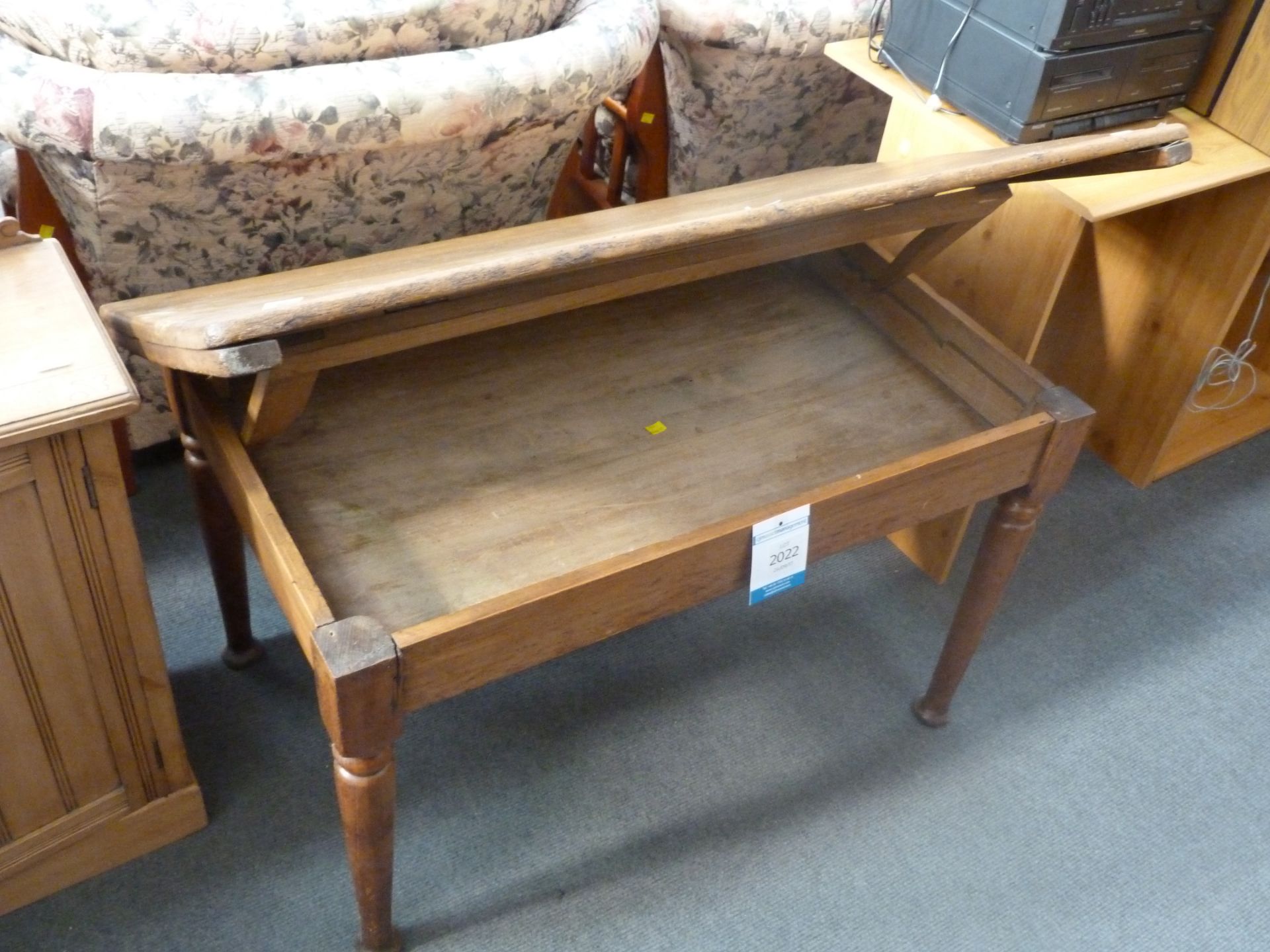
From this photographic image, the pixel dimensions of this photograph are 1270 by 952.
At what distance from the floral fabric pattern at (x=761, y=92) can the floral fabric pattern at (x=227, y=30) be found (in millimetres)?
533

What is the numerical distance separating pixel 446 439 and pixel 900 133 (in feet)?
2.75

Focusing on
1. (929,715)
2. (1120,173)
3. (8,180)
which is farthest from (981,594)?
(8,180)

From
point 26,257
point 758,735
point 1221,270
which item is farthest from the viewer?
point 1221,270

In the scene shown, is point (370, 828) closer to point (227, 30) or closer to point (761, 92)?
point (227, 30)

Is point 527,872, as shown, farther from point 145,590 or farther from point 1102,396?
point 1102,396

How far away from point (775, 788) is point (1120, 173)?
35.9 inches

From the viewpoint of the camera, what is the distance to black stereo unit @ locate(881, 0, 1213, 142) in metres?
1.41

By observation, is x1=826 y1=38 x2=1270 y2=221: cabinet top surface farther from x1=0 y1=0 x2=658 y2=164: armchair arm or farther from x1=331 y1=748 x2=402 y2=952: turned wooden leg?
x1=331 y1=748 x2=402 y2=952: turned wooden leg

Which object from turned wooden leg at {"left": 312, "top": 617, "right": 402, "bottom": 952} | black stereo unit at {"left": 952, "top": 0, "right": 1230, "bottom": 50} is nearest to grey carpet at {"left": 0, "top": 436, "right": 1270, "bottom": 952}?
turned wooden leg at {"left": 312, "top": 617, "right": 402, "bottom": 952}

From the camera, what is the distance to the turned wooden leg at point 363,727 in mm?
922

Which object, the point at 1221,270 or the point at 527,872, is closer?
the point at 527,872

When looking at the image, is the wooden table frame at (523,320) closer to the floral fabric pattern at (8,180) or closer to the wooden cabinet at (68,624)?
the wooden cabinet at (68,624)

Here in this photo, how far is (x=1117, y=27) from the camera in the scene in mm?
1406

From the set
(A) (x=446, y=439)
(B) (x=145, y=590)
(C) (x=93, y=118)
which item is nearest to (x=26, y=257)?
(C) (x=93, y=118)
